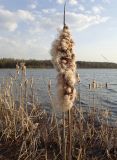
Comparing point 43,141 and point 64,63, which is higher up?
point 64,63

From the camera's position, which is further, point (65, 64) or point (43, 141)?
point (43, 141)

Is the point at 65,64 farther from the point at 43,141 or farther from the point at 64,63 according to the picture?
the point at 43,141

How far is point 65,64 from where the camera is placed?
106 inches

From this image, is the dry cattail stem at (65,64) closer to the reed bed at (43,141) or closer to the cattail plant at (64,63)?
the cattail plant at (64,63)

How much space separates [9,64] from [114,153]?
4327 centimetres

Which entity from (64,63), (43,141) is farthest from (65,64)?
(43,141)

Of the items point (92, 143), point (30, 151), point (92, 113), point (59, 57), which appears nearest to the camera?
point (59, 57)

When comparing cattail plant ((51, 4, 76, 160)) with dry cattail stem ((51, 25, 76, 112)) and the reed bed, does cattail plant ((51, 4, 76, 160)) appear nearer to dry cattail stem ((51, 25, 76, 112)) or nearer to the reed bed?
dry cattail stem ((51, 25, 76, 112))

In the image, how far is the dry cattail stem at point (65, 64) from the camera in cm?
269

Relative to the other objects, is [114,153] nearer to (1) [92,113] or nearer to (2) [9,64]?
(1) [92,113]

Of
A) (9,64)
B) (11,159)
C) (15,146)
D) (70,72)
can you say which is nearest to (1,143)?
(15,146)

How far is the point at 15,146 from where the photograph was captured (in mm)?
6043

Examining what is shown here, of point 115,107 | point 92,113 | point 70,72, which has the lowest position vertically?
point 115,107

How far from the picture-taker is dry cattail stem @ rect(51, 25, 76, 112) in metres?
2.69
